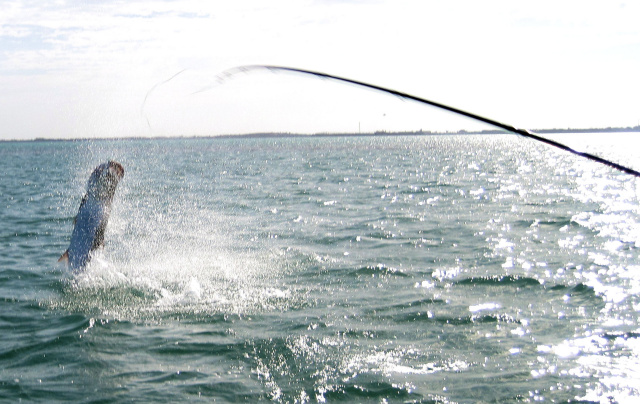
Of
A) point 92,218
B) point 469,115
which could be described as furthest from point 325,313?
point 469,115

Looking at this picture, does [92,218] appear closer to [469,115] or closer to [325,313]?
[325,313]

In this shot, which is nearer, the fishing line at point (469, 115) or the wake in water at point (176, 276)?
the fishing line at point (469, 115)

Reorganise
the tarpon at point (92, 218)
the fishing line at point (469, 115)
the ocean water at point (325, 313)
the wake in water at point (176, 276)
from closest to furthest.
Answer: the fishing line at point (469, 115) < the ocean water at point (325, 313) < the wake in water at point (176, 276) < the tarpon at point (92, 218)

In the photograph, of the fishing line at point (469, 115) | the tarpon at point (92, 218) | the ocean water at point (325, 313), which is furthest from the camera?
the tarpon at point (92, 218)

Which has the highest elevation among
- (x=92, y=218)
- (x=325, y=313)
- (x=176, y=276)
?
(x=92, y=218)

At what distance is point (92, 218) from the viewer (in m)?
10.6

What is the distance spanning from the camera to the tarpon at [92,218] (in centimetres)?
1057

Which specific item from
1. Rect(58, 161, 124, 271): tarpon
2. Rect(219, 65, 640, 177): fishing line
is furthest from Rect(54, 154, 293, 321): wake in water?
Rect(219, 65, 640, 177): fishing line

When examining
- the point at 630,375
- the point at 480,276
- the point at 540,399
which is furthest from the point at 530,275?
the point at 540,399

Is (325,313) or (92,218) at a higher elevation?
(92,218)

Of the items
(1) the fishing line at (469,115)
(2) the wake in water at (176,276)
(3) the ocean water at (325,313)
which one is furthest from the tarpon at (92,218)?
(1) the fishing line at (469,115)

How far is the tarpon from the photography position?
10.6 m

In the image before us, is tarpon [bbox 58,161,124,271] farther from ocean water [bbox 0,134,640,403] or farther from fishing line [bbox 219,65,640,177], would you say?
fishing line [bbox 219,65,640,177]

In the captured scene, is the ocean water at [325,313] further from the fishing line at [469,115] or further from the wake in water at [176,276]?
the fishing line at [469,115]
